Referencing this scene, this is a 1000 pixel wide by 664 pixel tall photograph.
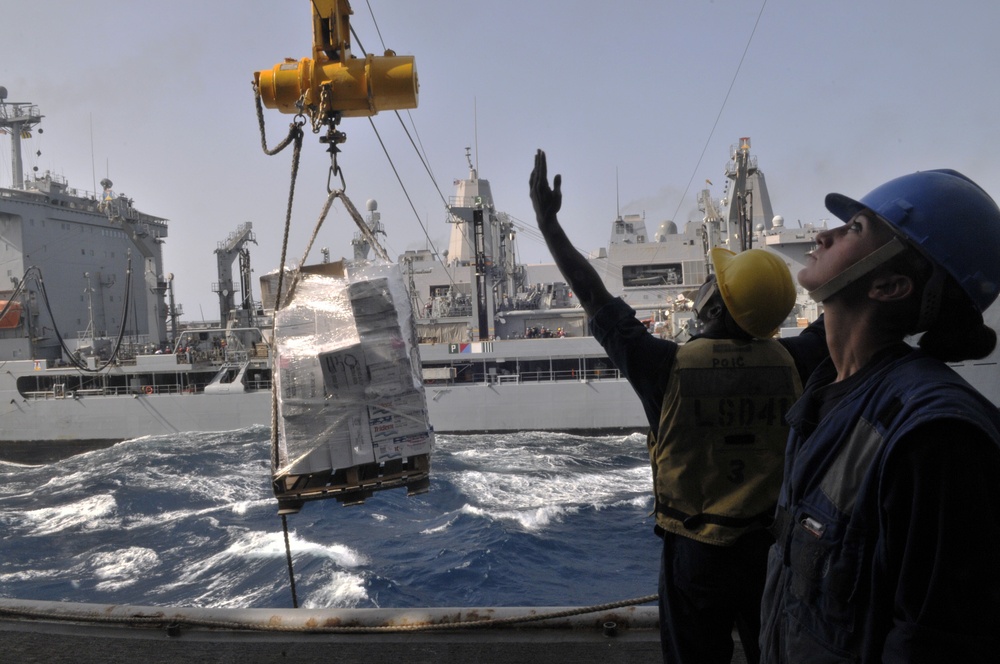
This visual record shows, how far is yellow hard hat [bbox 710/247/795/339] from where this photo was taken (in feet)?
6.07

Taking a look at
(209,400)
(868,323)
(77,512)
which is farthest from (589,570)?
(209,400)

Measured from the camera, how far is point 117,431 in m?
22.6

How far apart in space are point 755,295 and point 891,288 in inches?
32.2

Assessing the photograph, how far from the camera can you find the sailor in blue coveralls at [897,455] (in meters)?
0.83

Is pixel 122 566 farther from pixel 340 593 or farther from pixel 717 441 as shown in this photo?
pixel 717 441

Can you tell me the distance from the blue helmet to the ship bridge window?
90.9ft

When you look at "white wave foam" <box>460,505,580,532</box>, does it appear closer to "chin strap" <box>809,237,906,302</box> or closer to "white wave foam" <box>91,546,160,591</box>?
"white wave foam" <box>91,546,160,591</box>

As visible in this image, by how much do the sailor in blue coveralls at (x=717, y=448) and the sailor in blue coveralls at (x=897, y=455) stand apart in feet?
1.99

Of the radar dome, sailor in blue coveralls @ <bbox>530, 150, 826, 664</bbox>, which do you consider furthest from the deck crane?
sailor in blue coveralls @ <bbox>530, 150, 826, 664</bbox>

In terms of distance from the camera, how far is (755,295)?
6.09ft

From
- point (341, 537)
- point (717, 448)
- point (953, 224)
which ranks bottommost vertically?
point (341, 537)

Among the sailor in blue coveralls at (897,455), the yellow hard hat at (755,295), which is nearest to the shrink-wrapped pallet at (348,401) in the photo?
the yellow hard hat at (755,295)

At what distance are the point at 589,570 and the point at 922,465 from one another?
26.2ft

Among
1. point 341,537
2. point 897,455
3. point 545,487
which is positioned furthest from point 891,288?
point 545,487
